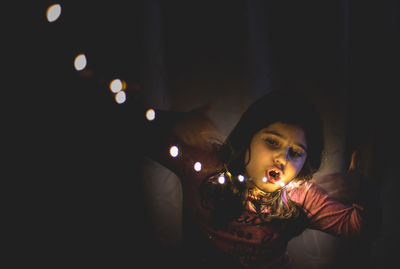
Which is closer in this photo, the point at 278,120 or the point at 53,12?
the point at 53,12

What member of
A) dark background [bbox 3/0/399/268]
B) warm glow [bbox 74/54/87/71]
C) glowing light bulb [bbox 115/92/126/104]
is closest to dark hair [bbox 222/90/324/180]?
dark background [bbox 3/0/399/268]

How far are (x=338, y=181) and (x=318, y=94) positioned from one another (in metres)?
0.28

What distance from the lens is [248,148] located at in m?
0.68

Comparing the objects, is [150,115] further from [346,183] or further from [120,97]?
[346,183]

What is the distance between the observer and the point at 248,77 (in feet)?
2.76

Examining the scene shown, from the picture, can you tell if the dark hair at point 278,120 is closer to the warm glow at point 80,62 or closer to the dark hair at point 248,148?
the dark hair at point 248,148

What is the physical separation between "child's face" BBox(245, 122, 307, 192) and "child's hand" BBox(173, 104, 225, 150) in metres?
0.17

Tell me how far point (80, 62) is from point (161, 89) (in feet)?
1.17

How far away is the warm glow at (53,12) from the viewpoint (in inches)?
19.1

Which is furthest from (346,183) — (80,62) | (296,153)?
(80,62)

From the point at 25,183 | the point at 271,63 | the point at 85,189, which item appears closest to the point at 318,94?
the point at 271,63

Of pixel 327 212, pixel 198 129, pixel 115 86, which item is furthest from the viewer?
pixel 198 129

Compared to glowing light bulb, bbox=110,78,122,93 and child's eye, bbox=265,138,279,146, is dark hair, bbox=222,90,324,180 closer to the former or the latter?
child's eye, bbox=265,138,279,146

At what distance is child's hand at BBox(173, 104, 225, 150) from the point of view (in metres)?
0.77
